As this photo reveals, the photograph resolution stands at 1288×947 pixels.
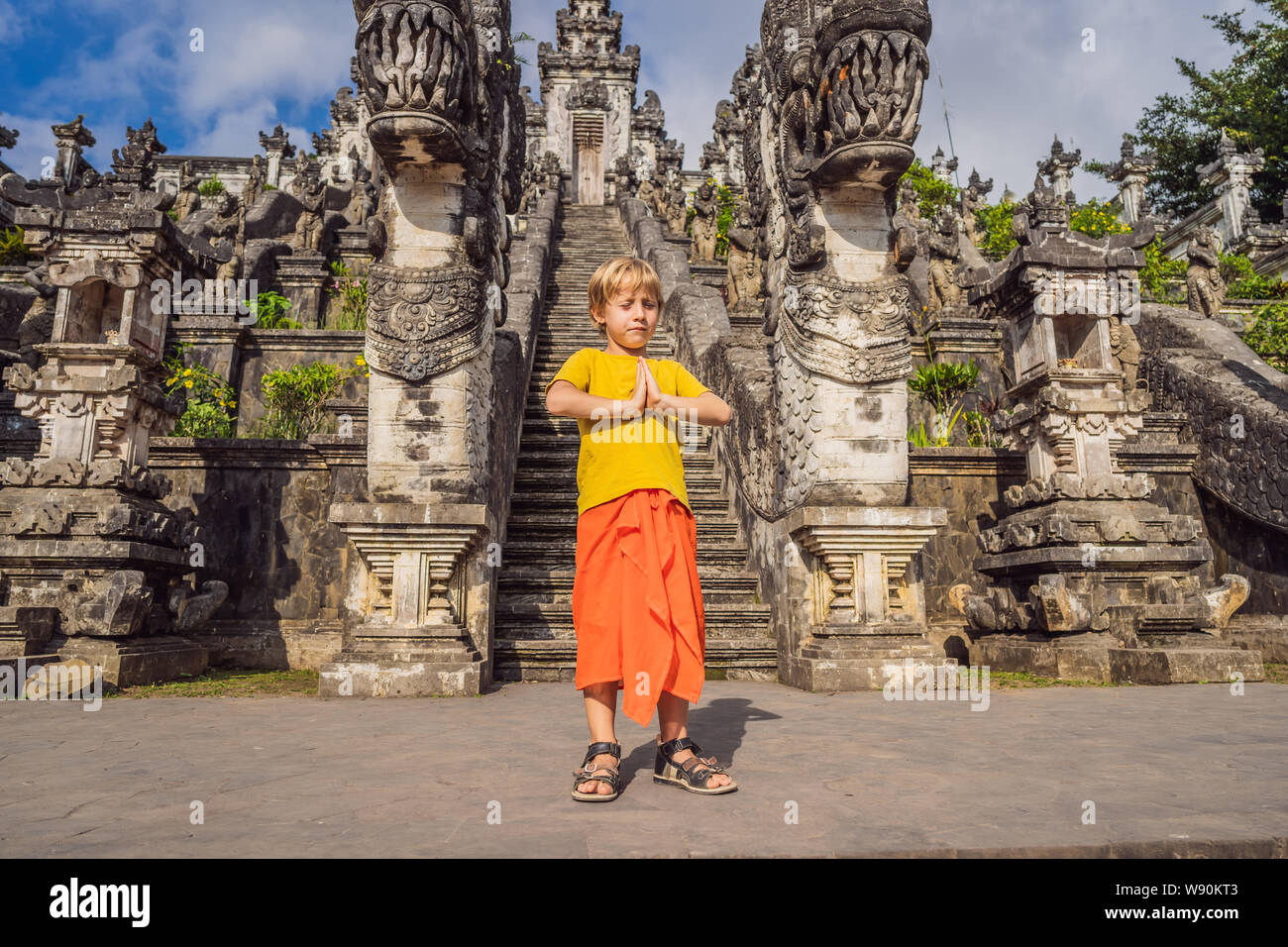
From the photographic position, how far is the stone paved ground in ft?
Result: 6.47

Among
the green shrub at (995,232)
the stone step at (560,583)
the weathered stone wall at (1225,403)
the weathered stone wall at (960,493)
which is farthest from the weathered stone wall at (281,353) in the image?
the green shrub at (995,232)

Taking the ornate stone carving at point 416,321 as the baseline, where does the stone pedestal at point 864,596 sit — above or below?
below

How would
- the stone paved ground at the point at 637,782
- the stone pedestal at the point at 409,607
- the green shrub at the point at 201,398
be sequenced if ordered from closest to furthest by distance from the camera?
the stone paved ground at the point at 637,782 < the stone pedestal at the point at 409,607 < the green shrub at the point at 201,398

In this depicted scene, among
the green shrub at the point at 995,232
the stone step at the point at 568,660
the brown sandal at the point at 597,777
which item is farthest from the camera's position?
the green shrub at the point at 995,232

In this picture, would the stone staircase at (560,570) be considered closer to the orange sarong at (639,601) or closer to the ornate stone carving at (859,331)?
the ornate stone carving at (859,331)

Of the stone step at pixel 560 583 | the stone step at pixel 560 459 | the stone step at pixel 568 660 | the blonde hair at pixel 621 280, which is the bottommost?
the stone step at pixel 568 660

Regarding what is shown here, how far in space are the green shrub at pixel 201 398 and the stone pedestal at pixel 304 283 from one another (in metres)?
3.79

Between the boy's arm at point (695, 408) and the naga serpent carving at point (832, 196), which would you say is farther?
the naga serpent carving at point (832, 196)

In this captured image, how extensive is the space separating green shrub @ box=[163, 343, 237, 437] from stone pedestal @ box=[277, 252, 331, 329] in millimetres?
3785

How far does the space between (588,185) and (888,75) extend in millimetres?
32912

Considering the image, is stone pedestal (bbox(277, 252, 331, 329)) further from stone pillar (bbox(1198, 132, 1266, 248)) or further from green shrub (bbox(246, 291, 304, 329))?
stone pillar (bbox(1198, 132, 1266, 248))

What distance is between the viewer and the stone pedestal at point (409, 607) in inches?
188

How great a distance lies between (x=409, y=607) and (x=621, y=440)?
107 inches

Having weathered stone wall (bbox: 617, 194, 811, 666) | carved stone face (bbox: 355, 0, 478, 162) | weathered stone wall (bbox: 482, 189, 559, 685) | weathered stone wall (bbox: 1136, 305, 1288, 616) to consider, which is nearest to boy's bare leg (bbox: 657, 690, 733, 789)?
weathered stone wall (bbox: 617, 194, 811, 666)
